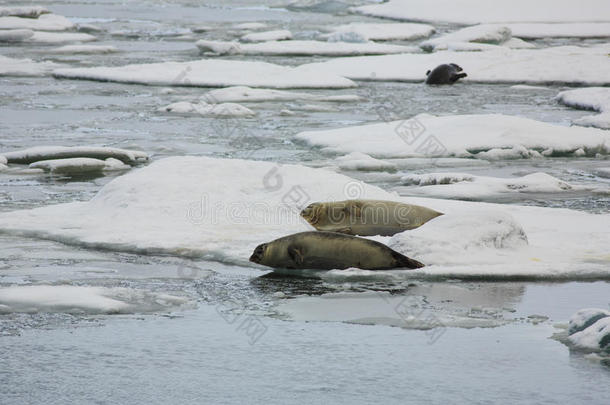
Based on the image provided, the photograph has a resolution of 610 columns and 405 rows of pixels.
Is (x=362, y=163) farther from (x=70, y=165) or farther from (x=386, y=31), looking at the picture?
(x=386, y=31)

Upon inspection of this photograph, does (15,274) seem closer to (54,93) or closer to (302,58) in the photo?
(54,93)

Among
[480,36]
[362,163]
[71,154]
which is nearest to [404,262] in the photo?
[362,163]

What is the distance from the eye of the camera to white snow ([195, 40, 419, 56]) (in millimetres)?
22486

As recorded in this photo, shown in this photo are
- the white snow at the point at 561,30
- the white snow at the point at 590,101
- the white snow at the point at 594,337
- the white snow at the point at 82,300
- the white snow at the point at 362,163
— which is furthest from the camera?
the white snow at the point at 561,30

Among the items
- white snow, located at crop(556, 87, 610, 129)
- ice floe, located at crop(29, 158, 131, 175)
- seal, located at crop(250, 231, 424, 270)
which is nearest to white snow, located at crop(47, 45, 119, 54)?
white snow, located at crop(556, 87, 610, 129)

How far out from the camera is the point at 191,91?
17.0m

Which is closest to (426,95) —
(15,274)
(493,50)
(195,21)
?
(493,50)

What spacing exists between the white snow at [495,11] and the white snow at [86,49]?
1233cm

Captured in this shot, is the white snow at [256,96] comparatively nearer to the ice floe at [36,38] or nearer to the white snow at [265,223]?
the white snow at [265,223]

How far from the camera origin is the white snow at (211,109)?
46.9 feet

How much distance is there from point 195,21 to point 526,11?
34.0 ft

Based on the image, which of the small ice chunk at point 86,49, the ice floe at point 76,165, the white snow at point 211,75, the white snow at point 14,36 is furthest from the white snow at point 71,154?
the white snow at point 14,36

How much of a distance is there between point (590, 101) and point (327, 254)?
1040cm

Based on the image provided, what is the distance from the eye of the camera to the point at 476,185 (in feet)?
30.7
